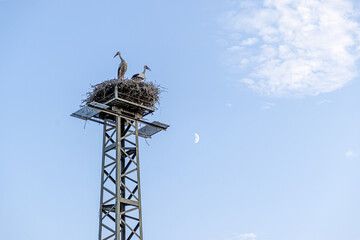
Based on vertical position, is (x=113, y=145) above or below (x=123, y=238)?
above

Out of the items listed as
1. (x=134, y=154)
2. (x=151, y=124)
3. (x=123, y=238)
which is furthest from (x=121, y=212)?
(x=151, y=124)

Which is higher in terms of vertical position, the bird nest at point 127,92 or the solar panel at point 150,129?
the bird nest at point 127,92

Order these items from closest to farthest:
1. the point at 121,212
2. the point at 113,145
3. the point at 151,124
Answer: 1. the point at 121,212
2. the point at 113,145
3. the point at 151,124

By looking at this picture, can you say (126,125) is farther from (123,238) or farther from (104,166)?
(123,238)

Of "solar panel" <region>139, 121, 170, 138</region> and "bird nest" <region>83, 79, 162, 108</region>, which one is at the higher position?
"bird nest" <region>83, 79, 162, 108</region>

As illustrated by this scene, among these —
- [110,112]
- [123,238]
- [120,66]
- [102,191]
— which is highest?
[120,66]

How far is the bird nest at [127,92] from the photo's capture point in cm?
1575

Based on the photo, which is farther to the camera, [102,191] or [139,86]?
[139,86]

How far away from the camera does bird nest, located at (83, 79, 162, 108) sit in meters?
15.7

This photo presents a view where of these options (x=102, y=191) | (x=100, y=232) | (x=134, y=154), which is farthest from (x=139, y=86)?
(x=100, y=232)

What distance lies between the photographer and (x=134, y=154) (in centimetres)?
1570

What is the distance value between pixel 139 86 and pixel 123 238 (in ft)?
13.7

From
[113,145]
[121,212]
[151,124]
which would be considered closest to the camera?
[121,212]

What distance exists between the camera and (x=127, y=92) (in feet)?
52.2
